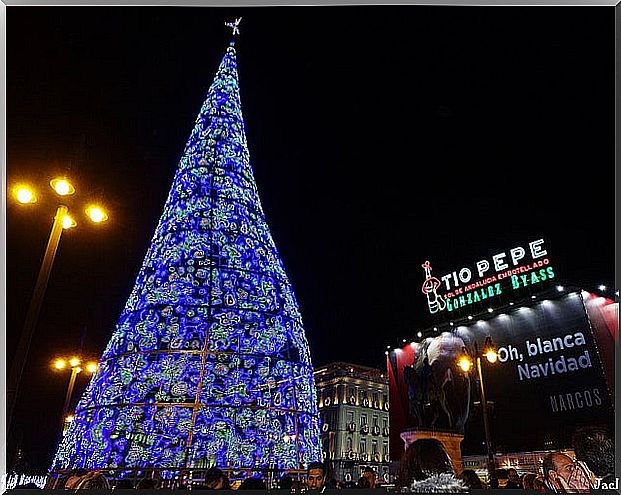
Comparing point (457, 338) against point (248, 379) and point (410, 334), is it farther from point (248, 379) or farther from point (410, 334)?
point (248, 379)

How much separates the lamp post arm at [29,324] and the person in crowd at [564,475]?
4.72 metres

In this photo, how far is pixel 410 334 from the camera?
96.0ft

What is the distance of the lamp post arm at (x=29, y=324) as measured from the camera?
5054mm

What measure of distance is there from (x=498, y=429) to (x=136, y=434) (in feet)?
61.7

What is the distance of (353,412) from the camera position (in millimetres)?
53406

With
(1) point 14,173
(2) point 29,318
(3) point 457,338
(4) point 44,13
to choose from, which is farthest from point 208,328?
(3) point 457,338

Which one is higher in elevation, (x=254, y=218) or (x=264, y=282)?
A: (x=254, y=218)

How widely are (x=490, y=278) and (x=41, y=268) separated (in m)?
22.7

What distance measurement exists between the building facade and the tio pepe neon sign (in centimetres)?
2582

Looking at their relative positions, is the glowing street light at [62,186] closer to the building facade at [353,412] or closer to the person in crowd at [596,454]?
the person in crowd at [596,454]

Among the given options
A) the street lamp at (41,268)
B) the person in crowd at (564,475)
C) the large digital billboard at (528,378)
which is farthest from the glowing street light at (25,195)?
the large digital billboard at (528,378)

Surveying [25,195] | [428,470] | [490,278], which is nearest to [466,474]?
[428,470]

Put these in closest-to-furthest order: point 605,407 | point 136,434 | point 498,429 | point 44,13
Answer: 1. point 44,13
2. point 136,434
3. point 605,407
4. point 498,429

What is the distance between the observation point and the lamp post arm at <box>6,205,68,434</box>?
505cm
